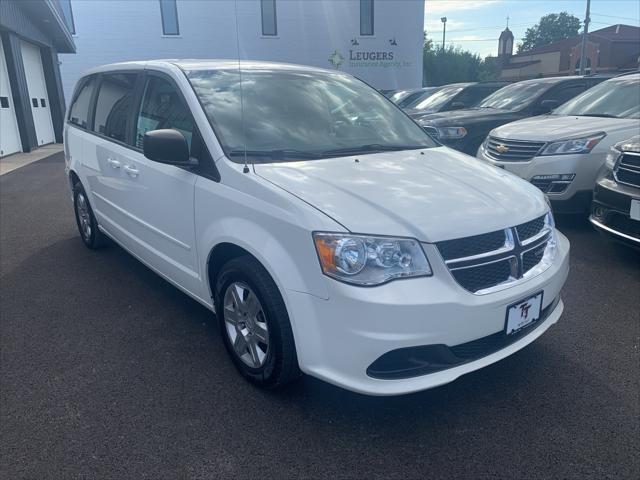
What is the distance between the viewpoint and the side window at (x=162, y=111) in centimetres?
319

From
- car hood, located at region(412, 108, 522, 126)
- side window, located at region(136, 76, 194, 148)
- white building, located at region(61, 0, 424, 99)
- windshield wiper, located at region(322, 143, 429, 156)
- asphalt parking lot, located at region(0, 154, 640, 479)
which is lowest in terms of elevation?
asphalt parking lot, located at region(0, 154, 640, 479)

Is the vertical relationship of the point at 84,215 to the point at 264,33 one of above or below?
→ below

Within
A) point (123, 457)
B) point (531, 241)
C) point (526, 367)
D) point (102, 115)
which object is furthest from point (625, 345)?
point (102, 115)

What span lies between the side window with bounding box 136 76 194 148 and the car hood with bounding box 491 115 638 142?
4107mm

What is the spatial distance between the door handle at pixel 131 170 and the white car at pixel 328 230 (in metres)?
0.02

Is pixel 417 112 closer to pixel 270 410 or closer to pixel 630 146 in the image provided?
pixel 630 146

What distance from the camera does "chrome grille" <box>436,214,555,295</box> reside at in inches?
91.9

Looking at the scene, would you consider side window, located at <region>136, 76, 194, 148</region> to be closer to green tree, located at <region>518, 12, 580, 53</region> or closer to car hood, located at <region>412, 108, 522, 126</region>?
car hood, located at <region>412, 108, 522, 126</region>

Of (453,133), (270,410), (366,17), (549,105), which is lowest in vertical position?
(270,410)

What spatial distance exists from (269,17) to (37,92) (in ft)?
52.9

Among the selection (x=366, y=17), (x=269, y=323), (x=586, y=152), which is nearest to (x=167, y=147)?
(x=269, y=323)

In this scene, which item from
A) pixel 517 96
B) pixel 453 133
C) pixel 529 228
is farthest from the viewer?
pixel 517 96

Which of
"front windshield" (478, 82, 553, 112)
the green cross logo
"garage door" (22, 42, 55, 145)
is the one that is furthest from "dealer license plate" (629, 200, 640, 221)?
the green cross logo

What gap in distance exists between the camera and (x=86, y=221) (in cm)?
520
